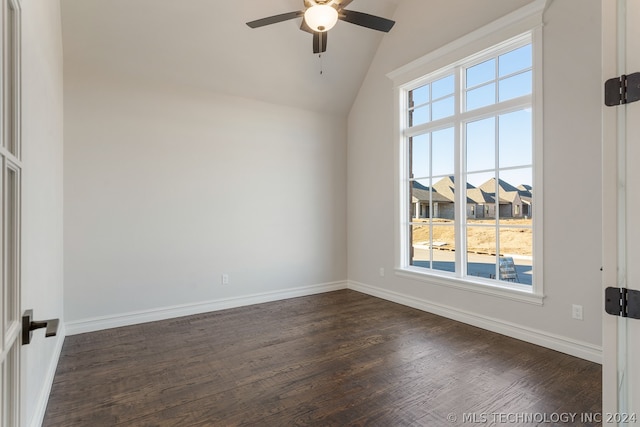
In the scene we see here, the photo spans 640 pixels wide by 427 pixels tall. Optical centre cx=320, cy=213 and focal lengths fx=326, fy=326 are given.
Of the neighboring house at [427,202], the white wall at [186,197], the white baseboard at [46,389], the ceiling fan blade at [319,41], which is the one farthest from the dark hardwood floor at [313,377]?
the ceiling fan blade at [319,41]

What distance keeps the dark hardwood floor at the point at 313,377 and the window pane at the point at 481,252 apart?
0.64 metres

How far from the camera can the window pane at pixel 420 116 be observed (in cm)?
423

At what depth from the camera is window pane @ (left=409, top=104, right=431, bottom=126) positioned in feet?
13.9

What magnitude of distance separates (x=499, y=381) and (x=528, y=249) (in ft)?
4.66

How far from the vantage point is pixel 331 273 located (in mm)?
5293

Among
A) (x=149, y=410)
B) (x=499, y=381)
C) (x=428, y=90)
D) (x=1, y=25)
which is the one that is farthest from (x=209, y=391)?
(x=428, y=90)

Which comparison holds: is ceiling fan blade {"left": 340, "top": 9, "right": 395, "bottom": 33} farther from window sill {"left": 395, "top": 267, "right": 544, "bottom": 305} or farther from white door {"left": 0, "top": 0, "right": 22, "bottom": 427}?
Result: window sill {"left": 395, "top": 267, "right": 544, "bottom": 305}

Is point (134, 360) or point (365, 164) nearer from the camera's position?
point (134, 360)

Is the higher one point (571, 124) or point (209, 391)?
point (571, 124)

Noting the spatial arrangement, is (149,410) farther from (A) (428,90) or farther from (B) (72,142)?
(A) (428,90)

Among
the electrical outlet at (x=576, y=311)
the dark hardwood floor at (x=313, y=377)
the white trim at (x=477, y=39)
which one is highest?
the white trim at (x=477, y=39)

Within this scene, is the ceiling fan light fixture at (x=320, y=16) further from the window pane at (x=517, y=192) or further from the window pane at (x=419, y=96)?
the window pane at (x=517, y=192)

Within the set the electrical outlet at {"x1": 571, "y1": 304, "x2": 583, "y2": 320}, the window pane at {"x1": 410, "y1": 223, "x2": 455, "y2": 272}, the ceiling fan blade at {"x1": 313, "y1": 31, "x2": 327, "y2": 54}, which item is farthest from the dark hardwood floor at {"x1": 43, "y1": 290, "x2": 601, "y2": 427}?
the ceiling fan blade at {"x1": 313, "y1": 31, "x2": 327, "y2": 54}

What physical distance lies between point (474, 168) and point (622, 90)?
2682 mm
